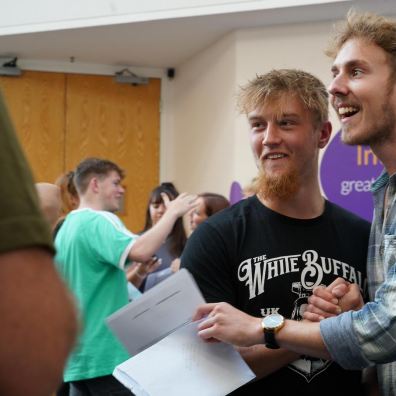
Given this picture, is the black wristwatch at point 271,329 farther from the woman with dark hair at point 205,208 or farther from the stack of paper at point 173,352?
the woman with dark hair at point 205,208

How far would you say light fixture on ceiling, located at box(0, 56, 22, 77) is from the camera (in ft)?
21.6

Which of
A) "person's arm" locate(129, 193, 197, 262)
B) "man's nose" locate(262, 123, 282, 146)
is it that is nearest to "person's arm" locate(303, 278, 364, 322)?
"man's nose" locate(262, 123, 282, 146)

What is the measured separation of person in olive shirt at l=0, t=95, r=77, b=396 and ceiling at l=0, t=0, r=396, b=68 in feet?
15.9

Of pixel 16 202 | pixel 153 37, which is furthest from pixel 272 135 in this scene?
pixel 153 37

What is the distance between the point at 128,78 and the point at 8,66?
1.29m

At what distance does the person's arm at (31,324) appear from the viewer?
0.55 m

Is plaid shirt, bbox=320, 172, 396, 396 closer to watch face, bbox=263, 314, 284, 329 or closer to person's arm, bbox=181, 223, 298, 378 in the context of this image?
watch face, bbox=263, 314, 284, 329

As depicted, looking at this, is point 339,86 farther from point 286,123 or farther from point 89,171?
point 89,171

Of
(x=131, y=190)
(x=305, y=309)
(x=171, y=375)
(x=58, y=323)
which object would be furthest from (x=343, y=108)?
(x=131, y=190)

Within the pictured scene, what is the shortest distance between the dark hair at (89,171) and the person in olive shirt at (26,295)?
3.16m

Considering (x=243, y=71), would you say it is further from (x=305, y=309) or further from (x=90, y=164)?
(x=305, y=309)

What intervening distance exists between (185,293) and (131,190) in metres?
5.49

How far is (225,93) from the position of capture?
598 cm

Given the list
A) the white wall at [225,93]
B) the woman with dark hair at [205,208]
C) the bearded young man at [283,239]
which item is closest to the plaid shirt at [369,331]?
the bearded young man at [283,239]
